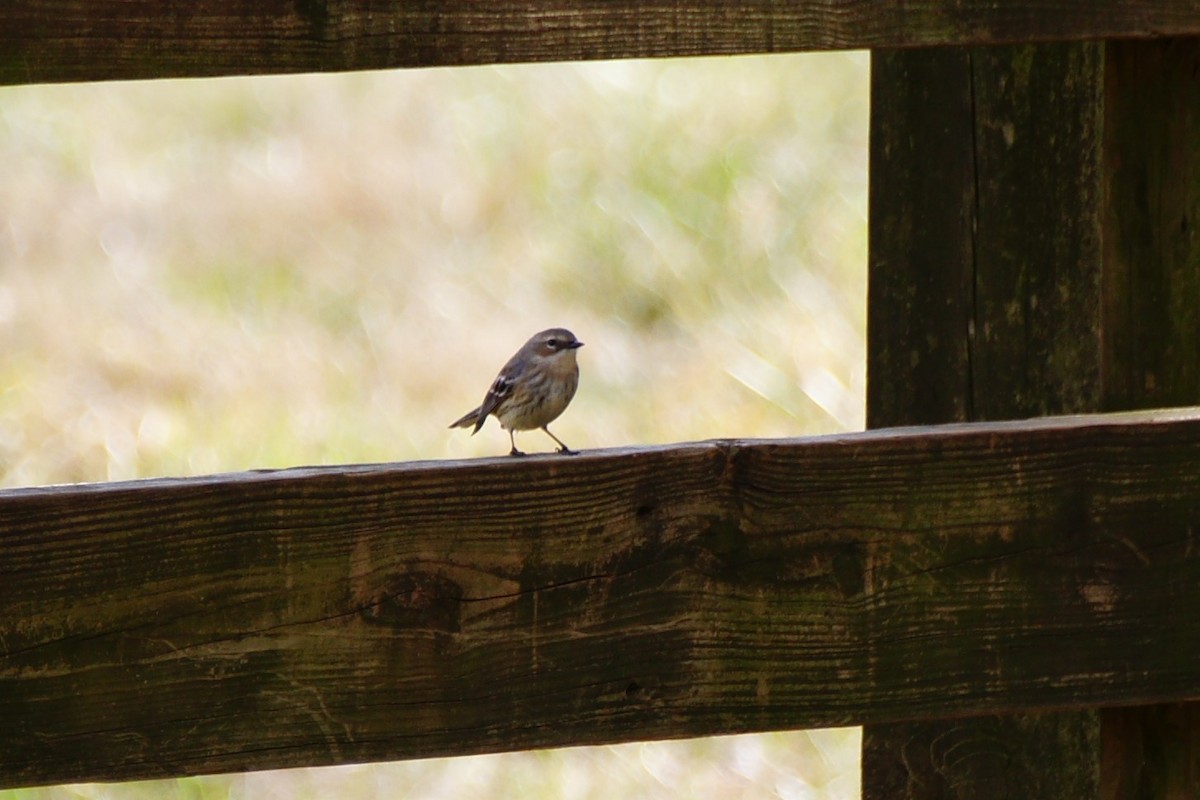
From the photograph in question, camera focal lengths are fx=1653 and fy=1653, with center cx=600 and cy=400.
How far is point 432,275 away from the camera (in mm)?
8422

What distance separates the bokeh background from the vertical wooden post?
2.27 metres

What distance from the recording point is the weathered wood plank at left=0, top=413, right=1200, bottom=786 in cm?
193

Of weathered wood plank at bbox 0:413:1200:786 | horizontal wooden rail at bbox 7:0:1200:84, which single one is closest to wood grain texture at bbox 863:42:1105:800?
horizontal wooden rail at bbox 7:0:1200:84

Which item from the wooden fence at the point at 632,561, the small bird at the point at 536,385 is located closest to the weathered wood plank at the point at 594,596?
the wooden fence at the point at 632,561

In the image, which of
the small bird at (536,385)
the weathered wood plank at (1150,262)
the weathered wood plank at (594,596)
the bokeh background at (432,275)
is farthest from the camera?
the bokeh background at (432,275)

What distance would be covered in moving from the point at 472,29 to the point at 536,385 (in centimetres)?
286

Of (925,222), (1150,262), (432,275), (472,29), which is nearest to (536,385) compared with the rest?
(925,222)

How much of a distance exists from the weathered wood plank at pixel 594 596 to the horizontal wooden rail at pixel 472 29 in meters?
0.51

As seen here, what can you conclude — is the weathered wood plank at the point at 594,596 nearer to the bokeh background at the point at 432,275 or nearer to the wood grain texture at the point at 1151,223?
the wood grain texture at the point at 1151,223

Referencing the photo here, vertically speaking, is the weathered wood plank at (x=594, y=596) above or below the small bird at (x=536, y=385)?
below

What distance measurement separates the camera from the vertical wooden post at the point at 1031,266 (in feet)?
8.74

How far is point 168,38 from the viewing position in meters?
2.00

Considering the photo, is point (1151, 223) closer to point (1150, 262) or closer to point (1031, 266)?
point (1150, 262)

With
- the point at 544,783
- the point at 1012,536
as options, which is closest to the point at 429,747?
the point at 1012,536
